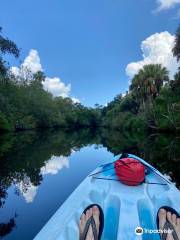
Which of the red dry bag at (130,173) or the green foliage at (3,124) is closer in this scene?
the red dry bag at (130,173)

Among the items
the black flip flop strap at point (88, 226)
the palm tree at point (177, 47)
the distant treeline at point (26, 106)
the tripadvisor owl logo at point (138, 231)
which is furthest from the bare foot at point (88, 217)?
the palm tree at point (177, 47)

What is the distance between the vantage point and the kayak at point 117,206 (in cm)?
300

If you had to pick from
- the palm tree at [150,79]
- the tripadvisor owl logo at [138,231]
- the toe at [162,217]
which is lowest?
the tripadvisor owl logo at [138,231]

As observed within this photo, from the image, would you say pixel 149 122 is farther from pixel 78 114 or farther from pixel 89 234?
pixel 78 114

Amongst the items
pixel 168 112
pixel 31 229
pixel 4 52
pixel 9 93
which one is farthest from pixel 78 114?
pixel 31 229

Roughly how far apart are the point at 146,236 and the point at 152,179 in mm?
2422

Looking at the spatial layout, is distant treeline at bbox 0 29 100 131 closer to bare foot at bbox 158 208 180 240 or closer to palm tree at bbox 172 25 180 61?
palm tree at bbox 172 25 180 61

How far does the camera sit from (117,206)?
161 inches

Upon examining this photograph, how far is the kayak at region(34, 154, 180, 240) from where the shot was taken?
9.83 ft

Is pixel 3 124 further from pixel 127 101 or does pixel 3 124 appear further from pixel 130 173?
pixel 127 101

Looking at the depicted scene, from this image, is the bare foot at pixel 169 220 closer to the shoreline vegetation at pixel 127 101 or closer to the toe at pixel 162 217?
the toe at pixel 162 217

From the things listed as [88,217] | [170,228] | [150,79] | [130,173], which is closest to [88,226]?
[88,217]

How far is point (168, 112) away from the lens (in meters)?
29.8

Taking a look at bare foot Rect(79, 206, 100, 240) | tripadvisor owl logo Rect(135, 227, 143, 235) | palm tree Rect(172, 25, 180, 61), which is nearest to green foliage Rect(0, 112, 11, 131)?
palm tree Rect(172, 25, 180, 61)
